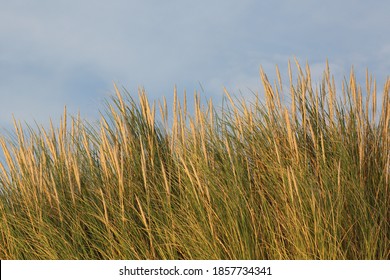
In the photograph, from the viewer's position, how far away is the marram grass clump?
3.04m

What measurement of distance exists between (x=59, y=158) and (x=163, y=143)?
80 centimetres

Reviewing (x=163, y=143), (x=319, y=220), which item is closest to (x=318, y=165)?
(x=319, y=220)

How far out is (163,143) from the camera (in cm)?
384

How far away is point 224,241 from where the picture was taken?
10.0ft

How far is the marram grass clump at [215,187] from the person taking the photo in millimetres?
3037

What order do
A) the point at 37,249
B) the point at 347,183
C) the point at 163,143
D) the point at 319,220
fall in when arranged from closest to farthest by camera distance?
the point at 319,220
the point at 347,183
the point at 37,249
the point at 163,143

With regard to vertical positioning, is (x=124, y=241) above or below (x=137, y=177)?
below

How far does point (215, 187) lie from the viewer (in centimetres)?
320

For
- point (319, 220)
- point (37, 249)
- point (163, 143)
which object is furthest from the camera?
point (163, 143)
